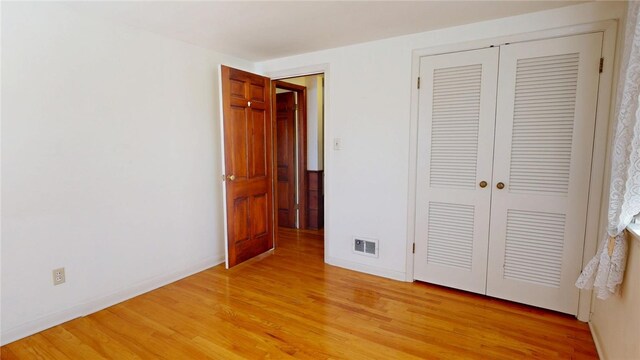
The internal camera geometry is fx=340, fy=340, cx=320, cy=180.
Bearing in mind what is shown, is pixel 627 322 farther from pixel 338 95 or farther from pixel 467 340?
pixel 338 95

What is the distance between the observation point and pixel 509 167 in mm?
2545

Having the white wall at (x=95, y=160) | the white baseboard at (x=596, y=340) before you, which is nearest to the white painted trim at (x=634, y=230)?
the white baseboard at (x=596, y=340)

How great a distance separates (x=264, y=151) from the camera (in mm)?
3658

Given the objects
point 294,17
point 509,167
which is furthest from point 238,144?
point 509,167

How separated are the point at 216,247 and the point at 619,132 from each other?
3291 mm

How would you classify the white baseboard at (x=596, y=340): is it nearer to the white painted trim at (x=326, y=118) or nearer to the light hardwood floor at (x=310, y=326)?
the light hardwood floor at (x=310, y=326)

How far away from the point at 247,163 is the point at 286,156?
1.46 m

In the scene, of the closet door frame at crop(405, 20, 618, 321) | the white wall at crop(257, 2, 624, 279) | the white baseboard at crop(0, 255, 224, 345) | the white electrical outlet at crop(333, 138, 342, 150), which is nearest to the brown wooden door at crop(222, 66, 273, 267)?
the white baseboard at crop(0, 255, 224, 345)

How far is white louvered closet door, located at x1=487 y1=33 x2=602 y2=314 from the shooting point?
7.52ft

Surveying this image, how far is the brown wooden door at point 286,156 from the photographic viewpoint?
477 centimetres

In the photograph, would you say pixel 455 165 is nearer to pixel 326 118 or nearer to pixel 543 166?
pixel 543 166

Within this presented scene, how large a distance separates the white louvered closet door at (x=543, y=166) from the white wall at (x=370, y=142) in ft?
1.76

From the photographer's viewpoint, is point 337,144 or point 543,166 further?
point 337,144

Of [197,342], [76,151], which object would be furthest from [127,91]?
[197,342]
